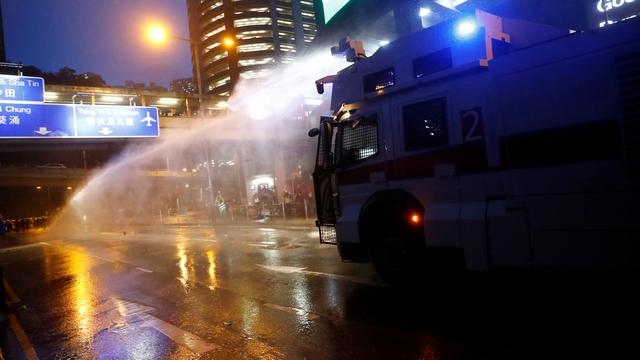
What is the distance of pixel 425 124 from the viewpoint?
5637mm

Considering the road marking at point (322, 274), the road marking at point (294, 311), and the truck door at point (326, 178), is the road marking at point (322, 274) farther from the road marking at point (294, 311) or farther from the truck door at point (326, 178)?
the road marking at point (294, 311)

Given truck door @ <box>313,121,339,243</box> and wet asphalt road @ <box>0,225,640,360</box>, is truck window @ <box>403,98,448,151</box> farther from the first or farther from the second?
wet asphalt road @ <box>0,225,640,360</box>

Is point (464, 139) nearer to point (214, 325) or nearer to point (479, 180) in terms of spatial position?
point (479, 180)

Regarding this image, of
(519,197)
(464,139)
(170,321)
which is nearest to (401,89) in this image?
(464,139)

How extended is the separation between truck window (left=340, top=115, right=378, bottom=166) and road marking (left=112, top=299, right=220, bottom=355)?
10.9 feet

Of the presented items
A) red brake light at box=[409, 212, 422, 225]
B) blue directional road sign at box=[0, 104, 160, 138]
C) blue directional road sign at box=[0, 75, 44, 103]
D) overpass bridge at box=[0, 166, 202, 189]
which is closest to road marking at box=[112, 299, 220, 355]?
red brake light at box=[409, 212, 422, 225]

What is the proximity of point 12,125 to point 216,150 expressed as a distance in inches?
796

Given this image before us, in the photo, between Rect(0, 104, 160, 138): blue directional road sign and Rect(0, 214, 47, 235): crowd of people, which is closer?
Rect(0, 104, 160, 138): blue directional road sign

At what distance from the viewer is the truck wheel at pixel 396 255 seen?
232 inches

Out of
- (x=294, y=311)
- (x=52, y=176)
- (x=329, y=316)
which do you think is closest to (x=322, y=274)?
(x=294, y=311)

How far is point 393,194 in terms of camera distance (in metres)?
5.95

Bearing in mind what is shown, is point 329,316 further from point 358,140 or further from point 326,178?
point 358,140

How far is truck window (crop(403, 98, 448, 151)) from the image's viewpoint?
5.46m

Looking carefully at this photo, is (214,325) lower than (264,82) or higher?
lower
